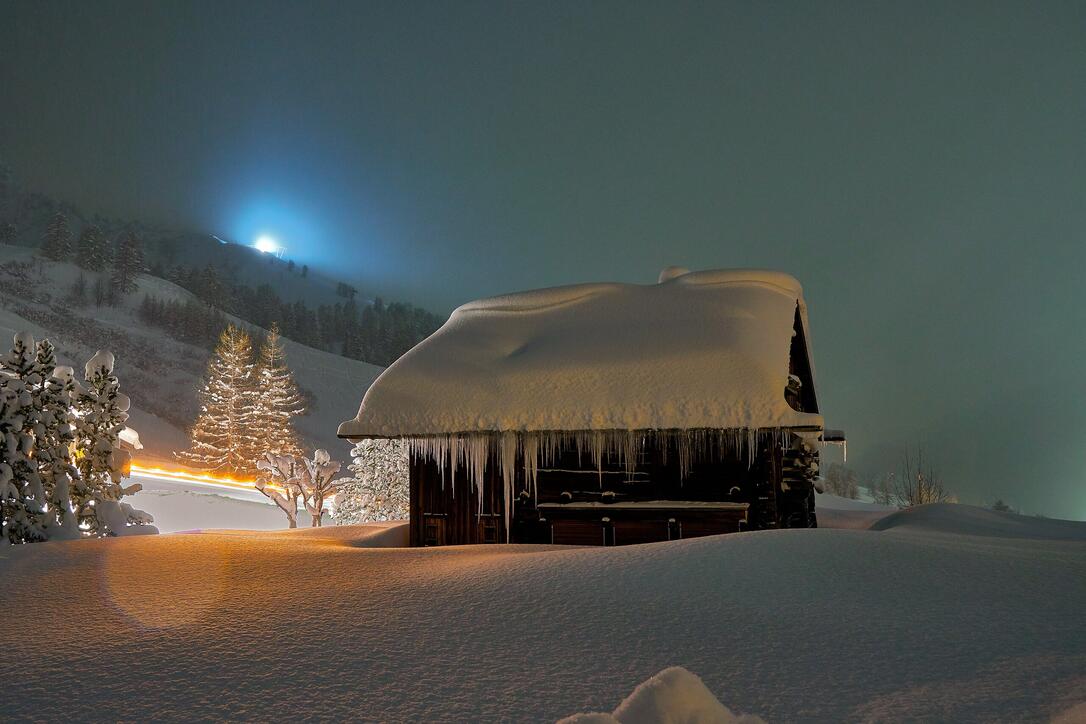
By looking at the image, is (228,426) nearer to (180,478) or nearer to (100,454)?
(180,478)

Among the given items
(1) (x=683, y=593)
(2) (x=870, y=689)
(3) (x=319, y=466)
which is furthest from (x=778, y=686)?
(3) (x=319, y=466)

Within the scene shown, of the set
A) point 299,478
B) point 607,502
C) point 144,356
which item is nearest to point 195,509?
point 299,478

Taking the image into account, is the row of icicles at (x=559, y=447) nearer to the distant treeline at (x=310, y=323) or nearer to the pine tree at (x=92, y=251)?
the distant treeline at (x=310, y=323)

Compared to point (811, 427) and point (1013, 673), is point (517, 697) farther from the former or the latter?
point (811, 427)

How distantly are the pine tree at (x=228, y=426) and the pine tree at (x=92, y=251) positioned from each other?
3857 centimetres

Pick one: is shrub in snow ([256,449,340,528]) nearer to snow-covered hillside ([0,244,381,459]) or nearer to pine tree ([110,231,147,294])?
snow-covered hillside ([0,244,381,459])

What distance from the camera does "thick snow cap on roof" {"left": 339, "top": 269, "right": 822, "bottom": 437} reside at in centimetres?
1050

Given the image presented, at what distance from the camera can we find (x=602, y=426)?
10.6 metres

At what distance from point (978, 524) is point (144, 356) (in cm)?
6092

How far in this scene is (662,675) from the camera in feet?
8.52

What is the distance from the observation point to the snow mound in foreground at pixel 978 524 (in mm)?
12961

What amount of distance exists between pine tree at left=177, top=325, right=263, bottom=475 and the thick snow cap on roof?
3311cm

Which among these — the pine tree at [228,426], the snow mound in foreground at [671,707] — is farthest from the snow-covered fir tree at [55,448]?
the pine tree at [228,426]

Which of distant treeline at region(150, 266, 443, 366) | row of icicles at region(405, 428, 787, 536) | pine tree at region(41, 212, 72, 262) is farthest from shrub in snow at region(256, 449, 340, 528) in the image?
pine tree at region(41, 212, 72, 262)
